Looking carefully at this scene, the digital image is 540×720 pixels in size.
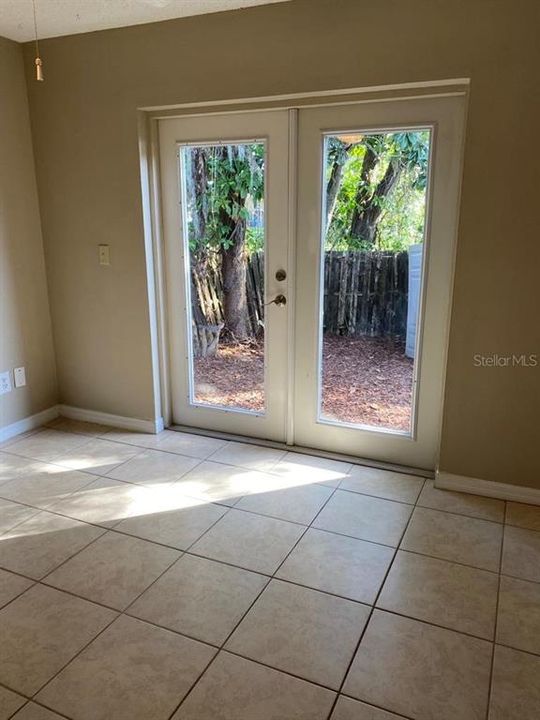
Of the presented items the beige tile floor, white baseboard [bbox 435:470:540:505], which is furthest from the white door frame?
the beige tile floor

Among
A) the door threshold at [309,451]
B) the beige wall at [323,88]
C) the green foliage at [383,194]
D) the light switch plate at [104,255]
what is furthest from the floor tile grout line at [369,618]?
the light switch plate at [104,255]

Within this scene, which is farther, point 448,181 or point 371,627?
point 448,181

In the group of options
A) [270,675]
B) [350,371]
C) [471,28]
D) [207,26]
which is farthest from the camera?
[350,371]

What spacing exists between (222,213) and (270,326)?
69 cm

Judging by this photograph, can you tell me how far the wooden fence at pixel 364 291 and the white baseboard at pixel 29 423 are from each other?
1.72 m

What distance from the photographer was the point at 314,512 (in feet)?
8.26

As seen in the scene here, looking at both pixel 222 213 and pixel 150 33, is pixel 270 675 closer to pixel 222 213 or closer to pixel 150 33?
pixel 222 213

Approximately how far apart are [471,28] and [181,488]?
2.44 metres

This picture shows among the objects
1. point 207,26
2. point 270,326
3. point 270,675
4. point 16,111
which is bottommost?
point 270,675

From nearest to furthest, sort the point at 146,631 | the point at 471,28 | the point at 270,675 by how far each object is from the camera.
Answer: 1. the point at 270,675
2. the point at 146,631
3. the point at 471,28

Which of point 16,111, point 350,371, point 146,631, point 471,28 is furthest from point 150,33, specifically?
point 146,631

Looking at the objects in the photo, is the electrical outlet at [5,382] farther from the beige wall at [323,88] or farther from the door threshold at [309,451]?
the door threshold at [309,451]

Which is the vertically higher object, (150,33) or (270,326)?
(150,33)

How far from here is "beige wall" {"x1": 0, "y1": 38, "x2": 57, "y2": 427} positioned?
3.14m
